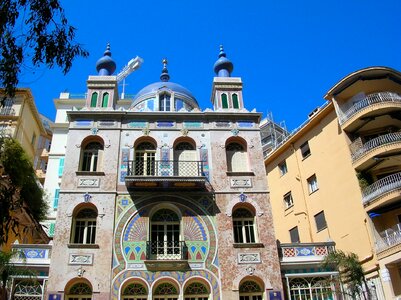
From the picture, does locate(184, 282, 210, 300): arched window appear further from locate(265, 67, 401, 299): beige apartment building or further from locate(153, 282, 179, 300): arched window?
locate(265, 67, 401, 299): beige apartment building

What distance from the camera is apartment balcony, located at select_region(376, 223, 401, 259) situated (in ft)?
74.1

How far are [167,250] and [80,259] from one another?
4.11 meters

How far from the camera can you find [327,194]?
28.1 m

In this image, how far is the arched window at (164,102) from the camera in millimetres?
26062

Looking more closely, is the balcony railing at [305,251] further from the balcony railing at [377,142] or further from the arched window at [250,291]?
the balcony railing at [377,142]

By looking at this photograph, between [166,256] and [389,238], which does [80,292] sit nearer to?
[166,256]

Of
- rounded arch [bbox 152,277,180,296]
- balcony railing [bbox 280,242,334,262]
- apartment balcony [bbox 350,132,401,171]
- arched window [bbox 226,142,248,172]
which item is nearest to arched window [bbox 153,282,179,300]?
rounded arch [bbox 152,277,180,296]

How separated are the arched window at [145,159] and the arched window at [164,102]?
2921mm

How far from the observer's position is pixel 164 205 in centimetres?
2216

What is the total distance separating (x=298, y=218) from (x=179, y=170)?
1163 cm

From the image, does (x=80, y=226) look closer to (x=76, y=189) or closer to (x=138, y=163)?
(x=76, y=189)

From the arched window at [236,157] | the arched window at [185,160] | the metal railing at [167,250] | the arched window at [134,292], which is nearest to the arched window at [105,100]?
the arched window at [185,160]

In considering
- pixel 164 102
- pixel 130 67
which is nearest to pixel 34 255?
pixel 164 102

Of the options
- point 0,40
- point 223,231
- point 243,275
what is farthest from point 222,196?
point 0,40
